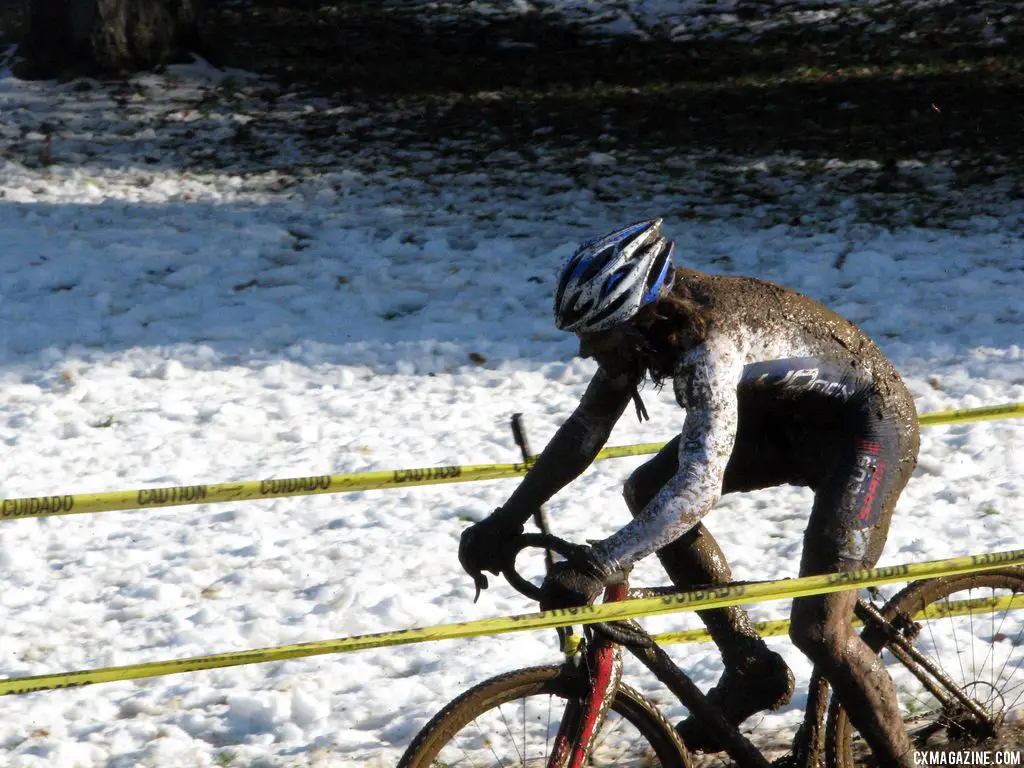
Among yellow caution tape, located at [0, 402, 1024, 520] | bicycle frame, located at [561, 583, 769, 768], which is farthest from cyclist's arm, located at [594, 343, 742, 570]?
yellow caution tape, located at [0, 402, 1024, 520]

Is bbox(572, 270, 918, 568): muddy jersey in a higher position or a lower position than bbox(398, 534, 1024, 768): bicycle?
higher

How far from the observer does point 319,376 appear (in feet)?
26.5

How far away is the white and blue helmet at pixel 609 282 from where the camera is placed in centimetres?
342

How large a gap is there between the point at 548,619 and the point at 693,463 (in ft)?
1.93

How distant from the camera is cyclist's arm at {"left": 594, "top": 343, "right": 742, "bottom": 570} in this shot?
3.28m

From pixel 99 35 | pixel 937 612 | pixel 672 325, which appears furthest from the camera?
pixel 99 35

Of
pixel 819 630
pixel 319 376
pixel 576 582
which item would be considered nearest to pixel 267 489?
pixel 576 582

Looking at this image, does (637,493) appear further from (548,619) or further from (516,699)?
(548,619)

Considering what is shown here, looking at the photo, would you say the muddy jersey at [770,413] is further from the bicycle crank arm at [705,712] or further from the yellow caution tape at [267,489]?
the bicycle crank arm at [705,712]

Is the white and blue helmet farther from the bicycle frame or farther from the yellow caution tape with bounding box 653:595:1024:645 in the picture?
the yellow caution tape with bounding box 653:595:1024:645

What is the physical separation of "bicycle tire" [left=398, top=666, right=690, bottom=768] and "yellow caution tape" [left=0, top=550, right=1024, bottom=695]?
38 cm

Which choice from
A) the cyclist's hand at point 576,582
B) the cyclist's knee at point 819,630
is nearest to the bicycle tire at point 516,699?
the cyclist's hand at point 576,582

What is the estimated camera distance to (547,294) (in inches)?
365
